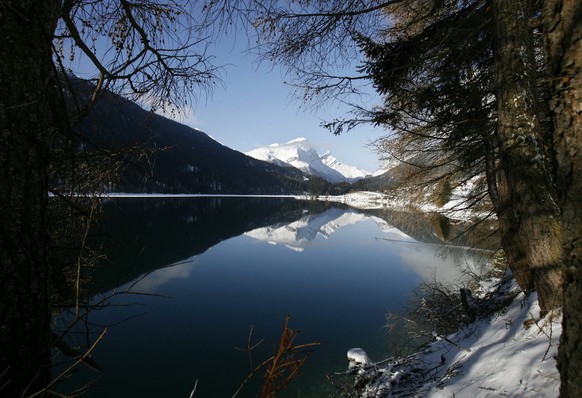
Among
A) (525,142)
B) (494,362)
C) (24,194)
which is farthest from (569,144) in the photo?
(494,362)

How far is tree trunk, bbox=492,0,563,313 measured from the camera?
2500 mm

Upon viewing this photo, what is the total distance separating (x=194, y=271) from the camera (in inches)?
685

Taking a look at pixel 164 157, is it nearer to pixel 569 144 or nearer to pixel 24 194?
pixel 24 194

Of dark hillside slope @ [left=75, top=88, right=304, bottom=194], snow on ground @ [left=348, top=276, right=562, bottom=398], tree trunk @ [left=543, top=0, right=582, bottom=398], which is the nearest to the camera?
tree trunk @ [left=543, top=0, right=582, bottom=398]

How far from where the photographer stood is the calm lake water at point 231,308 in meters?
7.28

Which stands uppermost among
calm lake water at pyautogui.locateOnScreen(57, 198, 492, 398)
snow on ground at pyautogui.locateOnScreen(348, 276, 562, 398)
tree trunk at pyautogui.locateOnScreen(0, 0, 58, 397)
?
tree trunk at pyautogui.locateOnScreen(0, 0, 58, 397)

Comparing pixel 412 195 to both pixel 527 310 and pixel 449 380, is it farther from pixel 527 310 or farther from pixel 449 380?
pixel 449 380

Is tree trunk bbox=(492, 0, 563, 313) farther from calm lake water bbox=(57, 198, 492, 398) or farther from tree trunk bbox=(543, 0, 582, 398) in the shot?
calm lake water bbox=(57, 198, 492, 398)

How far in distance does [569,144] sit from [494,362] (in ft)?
8.27

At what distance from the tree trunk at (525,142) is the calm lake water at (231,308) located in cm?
224

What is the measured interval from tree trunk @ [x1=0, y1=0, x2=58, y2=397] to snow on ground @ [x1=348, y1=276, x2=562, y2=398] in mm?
2934

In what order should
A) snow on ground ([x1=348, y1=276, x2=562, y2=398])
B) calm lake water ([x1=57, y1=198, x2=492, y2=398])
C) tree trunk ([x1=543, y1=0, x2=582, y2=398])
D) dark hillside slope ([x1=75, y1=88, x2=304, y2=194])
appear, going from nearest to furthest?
tree trunk ([x1=543, y1=0, x2=582, y2=398]) < snow on ground ([x1=348, y1=276, x2=562, y2=398]) < dark hillside slope ([x1=75, y1=88, x2=304, y2=194]) < calm lake water ([x1=57, y1=198, x2=492, y2=398])

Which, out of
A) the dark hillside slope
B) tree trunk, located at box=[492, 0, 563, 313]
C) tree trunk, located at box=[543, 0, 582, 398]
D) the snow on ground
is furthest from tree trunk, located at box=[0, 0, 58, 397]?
tree trunk, located at box=[492, 0, 563, 313]

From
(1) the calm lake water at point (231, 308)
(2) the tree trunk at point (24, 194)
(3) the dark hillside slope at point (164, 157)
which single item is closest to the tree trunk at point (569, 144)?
(1) the calm lake water at point (231, 308)
